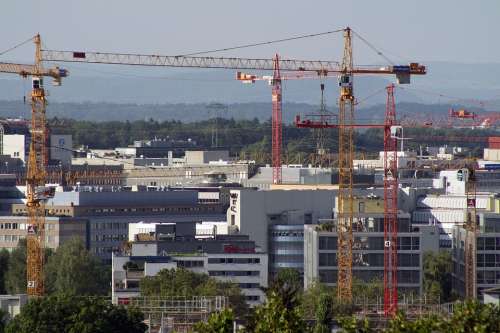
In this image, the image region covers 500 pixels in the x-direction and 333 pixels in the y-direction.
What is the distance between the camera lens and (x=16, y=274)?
8675 centimetres

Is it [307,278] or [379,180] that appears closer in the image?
[307,278]

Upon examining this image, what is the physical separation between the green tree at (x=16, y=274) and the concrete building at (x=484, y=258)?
618 inches

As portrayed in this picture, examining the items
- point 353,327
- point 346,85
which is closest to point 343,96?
point 346,85

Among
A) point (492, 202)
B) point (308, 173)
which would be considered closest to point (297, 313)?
point (492, 202)

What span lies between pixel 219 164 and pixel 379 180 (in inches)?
1106

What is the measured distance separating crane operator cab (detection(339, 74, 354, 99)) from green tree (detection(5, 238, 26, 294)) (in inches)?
552

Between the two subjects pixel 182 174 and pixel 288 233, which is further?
pixel 182 174

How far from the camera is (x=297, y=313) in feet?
132

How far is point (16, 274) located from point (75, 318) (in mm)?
26166

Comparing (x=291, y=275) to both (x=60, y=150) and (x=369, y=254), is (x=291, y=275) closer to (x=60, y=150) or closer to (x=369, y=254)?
(x=369, y=254)

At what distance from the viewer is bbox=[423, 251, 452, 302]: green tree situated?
8288 centimetres

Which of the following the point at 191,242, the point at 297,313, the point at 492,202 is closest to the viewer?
the point at 297,313

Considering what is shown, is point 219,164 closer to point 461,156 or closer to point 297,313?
point 461,156

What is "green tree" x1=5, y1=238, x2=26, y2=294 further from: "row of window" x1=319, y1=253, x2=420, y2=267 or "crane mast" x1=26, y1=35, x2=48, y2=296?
"row of window" x1=319, y1=253, x2=420, y2=267
